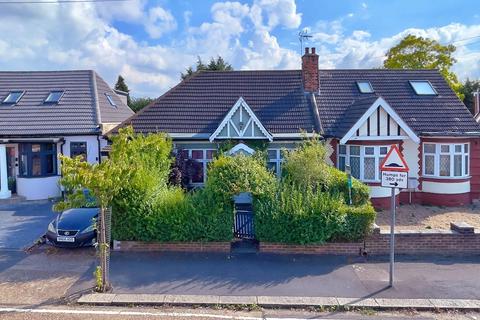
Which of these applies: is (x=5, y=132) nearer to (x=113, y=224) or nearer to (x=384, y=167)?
(x=113, y=224)

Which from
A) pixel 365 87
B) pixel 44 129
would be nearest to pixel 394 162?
pixel 365 87

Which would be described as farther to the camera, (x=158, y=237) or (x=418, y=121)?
(x=418, y=121)

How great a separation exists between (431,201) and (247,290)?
1105cm

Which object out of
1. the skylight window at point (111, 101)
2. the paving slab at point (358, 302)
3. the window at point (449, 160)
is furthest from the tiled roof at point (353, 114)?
the skylight window at point (111, 101)

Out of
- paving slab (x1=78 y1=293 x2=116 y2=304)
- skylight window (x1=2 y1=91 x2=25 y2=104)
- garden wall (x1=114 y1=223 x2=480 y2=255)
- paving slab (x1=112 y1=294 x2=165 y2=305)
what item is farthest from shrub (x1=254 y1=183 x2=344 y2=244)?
skylight window (x1=2 y1=91 x2=25 y2=104)

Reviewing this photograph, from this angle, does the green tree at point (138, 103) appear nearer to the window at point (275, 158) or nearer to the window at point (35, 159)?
the window at point (35, 159)

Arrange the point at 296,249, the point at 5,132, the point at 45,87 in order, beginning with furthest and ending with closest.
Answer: the point at 45,87, the point at 5,132, the point at 296,249

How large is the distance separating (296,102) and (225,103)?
3308 millimetres

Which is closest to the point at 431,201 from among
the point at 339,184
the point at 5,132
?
the point at 339,184

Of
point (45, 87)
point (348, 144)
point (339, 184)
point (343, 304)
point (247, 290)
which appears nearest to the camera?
point (343, 304)

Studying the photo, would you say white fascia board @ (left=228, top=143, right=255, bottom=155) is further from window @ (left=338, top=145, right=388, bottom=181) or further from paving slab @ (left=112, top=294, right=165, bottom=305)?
paving slab @ (left=112, top=294, right=165, bottom=305)

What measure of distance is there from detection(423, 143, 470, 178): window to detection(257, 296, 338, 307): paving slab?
1067 centimetres

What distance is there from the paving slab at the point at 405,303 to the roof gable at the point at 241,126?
29.4 feet

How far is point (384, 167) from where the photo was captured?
7215 mm
